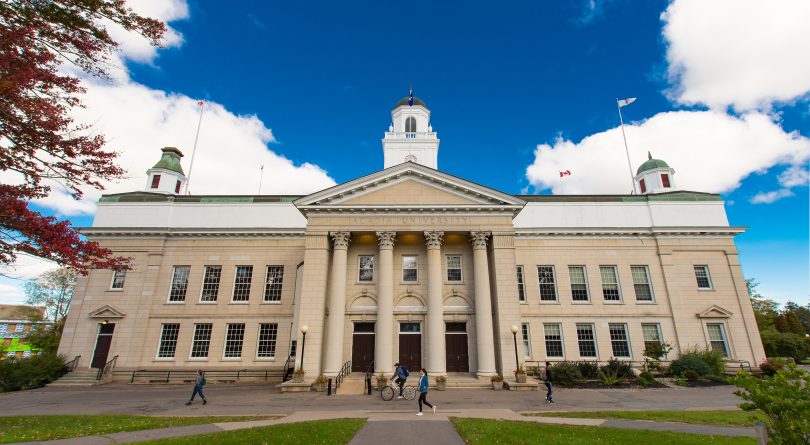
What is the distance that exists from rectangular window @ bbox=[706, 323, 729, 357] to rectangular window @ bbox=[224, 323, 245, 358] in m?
36.9

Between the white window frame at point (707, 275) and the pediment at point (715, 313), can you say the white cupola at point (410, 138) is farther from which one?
the pediment at point (715, 313)

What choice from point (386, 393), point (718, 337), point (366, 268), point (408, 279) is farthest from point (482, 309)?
point (718, 337)

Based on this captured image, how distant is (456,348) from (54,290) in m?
50.0

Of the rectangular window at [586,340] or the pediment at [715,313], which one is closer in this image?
the rectangular window at [586,340]

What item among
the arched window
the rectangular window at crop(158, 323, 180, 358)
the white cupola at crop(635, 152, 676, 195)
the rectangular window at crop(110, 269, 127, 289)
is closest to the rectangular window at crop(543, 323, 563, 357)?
the white cupola at crop(635, 152, 676, 195)

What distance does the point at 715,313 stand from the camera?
94.9 ft

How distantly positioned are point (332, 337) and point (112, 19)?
62.5 ft

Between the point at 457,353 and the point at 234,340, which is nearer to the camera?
the point at 457,353

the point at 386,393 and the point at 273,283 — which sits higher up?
the point at 273,283

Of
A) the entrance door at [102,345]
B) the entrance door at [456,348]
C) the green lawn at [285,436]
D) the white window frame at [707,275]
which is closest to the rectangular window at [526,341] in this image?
the entrance door at [456,348]

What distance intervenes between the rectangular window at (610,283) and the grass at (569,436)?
20.9 meters

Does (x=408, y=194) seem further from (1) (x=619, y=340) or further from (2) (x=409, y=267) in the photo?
(1) (x=619, y=340)

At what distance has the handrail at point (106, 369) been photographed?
26.4m

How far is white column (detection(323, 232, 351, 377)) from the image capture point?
22.8 metres
